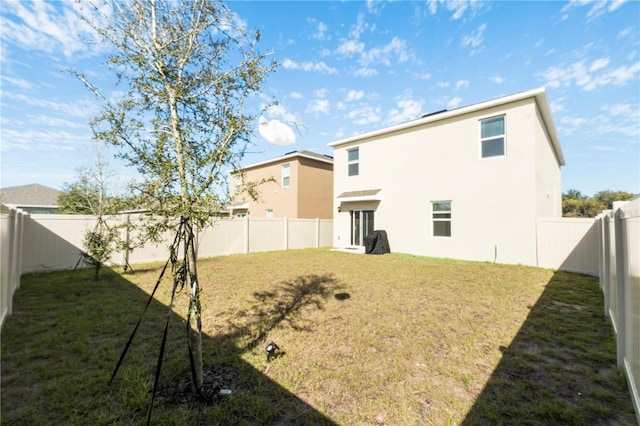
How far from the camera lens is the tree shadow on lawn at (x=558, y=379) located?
236cm

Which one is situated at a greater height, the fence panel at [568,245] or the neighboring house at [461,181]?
the neighboring house at [461,181]

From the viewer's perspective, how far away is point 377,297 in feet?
19.8

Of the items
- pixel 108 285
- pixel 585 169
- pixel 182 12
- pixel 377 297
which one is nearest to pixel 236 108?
pixel 182 12

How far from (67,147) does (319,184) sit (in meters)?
13.6

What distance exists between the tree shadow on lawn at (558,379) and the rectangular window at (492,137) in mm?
7312

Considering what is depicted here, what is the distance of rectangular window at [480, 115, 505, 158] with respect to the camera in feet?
33.9

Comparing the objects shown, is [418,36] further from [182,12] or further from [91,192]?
[91,192]

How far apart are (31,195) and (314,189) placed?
26.9m

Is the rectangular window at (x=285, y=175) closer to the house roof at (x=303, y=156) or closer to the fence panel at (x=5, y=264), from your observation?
the house roof at (x=303, y=156)

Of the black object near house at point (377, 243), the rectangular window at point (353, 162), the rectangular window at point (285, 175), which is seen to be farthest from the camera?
the rectangular window at point (285, 175)

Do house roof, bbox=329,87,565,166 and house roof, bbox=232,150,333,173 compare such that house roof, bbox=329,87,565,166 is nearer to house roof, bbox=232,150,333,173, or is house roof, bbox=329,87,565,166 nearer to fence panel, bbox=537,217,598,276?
house roof, bbox=232,150,333,173

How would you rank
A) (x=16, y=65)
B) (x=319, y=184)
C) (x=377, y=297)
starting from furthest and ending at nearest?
1. (x=319, y=184)
2. (x=377, y=297)
3. (x=16, y=65)

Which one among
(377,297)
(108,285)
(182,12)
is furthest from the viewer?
(108,285)

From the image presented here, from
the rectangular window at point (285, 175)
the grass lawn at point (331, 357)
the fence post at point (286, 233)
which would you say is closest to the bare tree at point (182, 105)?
the grass lawn at point (331, 357)
